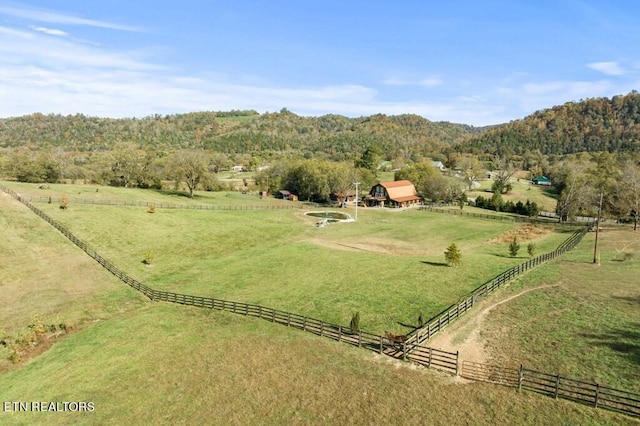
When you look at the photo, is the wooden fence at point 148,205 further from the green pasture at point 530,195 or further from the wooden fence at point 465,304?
the green pasture at point 530,195

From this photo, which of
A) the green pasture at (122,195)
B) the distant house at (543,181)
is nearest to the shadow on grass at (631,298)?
the green pasture at (122,195)

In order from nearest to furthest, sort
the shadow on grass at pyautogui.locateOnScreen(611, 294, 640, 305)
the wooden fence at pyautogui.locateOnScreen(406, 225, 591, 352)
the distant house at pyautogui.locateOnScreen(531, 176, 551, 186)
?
the wooden fence at pyautogui.locateOnScreen(406, 225, 591, 352) → the shadow on grass at pyautogui.locateOnScreen(611, 294, 640, 305) → the distant house at pyautogui.locateOnScreen(531, 176, 551, 186)

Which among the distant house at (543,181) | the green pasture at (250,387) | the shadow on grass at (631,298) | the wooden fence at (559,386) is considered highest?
the distant house at (543,181)

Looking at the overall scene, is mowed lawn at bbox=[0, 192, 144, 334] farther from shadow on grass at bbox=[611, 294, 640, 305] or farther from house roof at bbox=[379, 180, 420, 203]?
house roof at bbox=[379, 180, 420, 203]

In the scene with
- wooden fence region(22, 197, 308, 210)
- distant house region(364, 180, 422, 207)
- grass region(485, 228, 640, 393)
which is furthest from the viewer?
distant house region(364, 180, 422, 207)

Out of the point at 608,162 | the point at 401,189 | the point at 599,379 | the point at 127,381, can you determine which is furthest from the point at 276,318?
the point at 608,162

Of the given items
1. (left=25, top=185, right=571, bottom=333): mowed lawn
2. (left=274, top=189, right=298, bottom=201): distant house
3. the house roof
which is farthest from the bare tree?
the house roof

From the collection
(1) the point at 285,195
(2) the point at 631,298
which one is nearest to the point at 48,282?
(2) the point at 631,298
